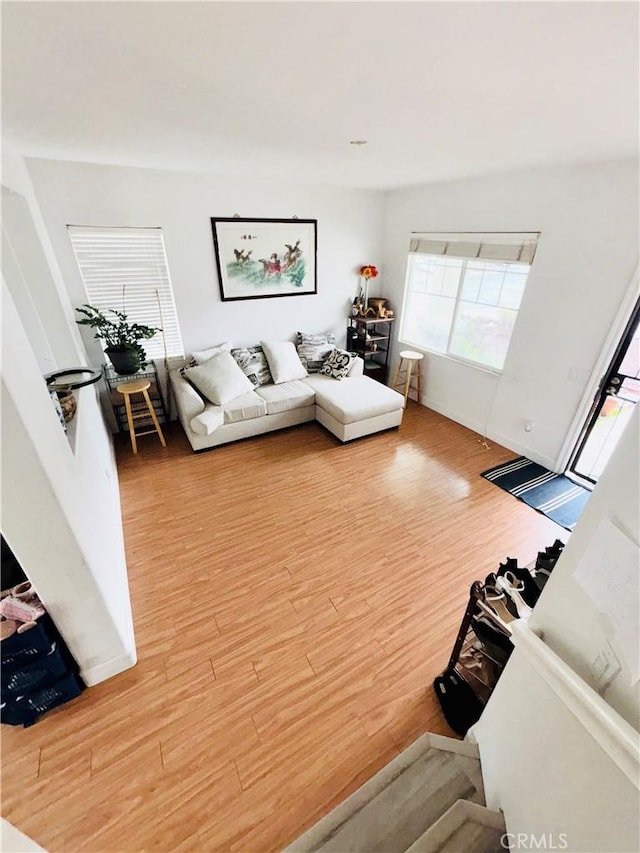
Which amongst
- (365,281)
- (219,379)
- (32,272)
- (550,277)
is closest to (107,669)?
(219,379)

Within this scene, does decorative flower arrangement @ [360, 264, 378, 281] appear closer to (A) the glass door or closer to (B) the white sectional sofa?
(B) the white sectional sofa

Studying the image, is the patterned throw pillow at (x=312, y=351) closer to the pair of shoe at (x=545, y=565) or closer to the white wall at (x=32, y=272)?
the white wall at (x=32, y=272)

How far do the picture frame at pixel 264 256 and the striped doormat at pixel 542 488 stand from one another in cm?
314

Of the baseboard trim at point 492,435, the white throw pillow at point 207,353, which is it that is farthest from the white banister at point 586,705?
the white throw pillow at point 207,353

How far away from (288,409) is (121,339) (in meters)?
1.77

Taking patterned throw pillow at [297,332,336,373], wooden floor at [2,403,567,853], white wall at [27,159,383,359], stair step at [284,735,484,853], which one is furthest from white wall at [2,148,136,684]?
patterned throw pillow at [297,332,336,373]

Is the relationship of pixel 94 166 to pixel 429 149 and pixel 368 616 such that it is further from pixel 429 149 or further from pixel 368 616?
pixel 368 616

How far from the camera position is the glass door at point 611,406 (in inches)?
107

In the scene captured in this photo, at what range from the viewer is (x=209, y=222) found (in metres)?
3.60

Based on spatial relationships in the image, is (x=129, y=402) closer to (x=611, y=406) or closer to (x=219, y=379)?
(x=219, y=379)

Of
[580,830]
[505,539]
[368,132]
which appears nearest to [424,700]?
[580,830]

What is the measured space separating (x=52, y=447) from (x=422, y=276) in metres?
4.29

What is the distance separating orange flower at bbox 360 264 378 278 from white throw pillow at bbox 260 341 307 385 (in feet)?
4.80

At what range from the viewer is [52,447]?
1.37 meters
